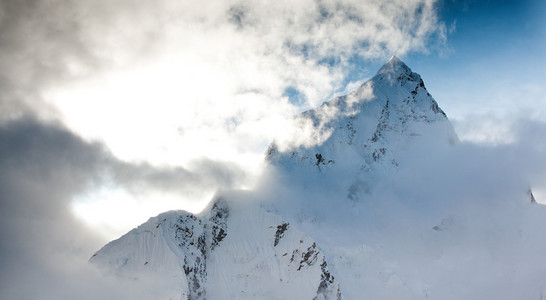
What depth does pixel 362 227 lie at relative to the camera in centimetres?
14725

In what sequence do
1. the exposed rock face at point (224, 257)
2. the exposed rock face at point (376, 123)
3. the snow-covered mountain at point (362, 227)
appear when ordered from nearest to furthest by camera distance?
the exposed rock face at point (224, 257), the snow-covered mountain at point (362, 227), the exposed rock face at point (376, 123)

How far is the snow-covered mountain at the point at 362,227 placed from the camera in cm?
10962

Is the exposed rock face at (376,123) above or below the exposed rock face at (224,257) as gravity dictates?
above

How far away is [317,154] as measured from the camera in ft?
527

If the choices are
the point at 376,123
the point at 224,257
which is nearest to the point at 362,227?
the point at 376,123

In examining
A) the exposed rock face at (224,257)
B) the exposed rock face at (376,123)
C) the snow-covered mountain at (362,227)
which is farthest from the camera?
the exposed rock face at (376,123)

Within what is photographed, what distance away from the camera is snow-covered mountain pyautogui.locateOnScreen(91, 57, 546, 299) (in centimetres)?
10962

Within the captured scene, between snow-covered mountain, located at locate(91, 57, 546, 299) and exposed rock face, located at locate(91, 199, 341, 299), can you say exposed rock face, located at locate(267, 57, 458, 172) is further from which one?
exposed rock face, located at locate(91, 199, 341, 299)

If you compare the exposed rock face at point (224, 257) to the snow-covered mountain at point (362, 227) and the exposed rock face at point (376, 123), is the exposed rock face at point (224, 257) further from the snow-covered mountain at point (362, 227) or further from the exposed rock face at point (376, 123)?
the exposed rock face at point (376, 123)

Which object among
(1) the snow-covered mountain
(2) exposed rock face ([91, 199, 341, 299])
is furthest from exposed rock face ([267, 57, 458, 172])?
(2) exposed rock face ([91, 199, 341, 299])

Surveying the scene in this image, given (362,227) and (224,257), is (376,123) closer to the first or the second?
(362,227)

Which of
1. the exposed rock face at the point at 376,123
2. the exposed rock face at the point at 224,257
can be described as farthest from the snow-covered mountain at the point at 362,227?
the exposed rock face at the point at 376,123

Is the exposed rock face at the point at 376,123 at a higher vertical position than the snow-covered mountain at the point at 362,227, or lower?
higher

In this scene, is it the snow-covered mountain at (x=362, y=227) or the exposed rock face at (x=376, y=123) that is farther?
the exposed rock face at (x=376, y=123)
